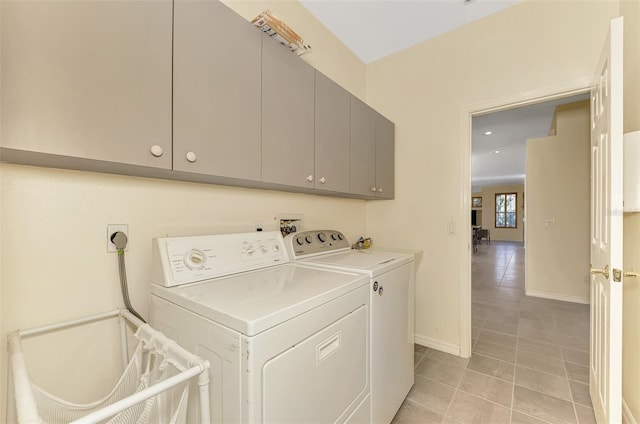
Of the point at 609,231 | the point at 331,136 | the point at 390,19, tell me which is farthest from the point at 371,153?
the point at 609,231

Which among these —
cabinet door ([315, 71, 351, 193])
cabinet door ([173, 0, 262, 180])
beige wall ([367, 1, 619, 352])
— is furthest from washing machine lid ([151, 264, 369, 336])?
beige wall ([367, 1, 619, 352])

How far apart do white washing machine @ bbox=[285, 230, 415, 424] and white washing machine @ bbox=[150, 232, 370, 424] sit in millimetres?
77

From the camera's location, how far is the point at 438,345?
2.34 metres

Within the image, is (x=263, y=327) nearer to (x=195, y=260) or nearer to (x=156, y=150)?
(x=195, y=260)

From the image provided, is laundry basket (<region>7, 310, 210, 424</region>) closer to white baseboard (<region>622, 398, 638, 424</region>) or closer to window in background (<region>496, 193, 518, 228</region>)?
white baseboard (<region>622, 398, 638, 424</region>)

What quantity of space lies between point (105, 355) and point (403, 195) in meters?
2.34

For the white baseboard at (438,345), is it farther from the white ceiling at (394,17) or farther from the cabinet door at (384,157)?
the white ceiling at (394,17)

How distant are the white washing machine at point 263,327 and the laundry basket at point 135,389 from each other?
78mm

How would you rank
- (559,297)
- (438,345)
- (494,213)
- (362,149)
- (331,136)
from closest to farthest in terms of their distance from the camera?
1. (331,136)
2. (362,149)
3. (438,345)
4. (559,297)
5. (494,213)

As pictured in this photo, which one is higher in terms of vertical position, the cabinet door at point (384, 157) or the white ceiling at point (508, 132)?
the white ceiling at point (508, 132)

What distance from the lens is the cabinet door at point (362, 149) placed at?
6.62 feet

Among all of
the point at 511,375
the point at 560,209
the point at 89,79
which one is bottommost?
the point at 511,375

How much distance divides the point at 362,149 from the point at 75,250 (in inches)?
70.5

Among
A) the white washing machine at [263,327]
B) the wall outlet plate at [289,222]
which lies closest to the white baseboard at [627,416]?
the white washing machine at [263,327]
